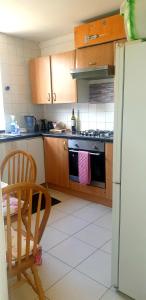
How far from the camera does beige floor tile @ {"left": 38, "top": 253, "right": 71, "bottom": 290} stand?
1.77 m

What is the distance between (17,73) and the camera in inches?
145

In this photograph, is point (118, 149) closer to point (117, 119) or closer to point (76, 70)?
point (117, 119)

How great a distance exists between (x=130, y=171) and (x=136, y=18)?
89 centimetres

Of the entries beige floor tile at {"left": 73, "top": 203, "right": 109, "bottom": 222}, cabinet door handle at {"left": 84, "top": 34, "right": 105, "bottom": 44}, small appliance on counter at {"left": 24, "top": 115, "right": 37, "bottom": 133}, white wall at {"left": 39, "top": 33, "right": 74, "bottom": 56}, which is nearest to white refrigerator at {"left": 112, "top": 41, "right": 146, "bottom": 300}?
beige floor tile at {"left": 73, "top": 203, "right": 109, "bottom": 222}

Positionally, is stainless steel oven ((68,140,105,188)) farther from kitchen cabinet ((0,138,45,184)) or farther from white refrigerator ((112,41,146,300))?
white refrigerator ((112,41,146,300))

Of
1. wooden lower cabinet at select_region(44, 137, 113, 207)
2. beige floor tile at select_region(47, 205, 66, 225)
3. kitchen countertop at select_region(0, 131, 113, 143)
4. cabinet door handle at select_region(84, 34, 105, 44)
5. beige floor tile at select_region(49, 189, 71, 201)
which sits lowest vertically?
beige floor tile at select_region(47, 205, 66, 225)

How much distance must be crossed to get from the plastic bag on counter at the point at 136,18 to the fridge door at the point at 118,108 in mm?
95

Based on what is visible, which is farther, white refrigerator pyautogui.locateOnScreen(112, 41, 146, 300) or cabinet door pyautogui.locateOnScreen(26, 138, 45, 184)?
cabinet door pyautogui.locateOnScreen(26, 138, 45, 184)

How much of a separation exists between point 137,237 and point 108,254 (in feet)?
2.35

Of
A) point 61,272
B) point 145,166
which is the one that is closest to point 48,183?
point 61,272

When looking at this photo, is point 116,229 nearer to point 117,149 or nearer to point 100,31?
point 117,149

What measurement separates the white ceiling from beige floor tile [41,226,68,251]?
237cm

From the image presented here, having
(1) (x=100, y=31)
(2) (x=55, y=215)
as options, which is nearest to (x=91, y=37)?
(1) (x=100, y=31)

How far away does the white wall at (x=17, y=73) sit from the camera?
3502 millimetres
